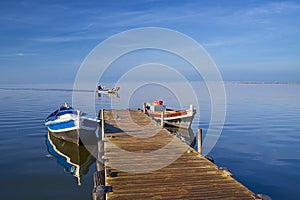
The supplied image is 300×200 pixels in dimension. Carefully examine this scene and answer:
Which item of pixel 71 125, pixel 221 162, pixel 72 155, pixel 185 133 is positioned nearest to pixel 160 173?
pixel 221 162

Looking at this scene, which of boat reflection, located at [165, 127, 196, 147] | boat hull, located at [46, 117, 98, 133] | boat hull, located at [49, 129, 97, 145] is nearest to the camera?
boat hull, located at [46, 117, 98, 133]

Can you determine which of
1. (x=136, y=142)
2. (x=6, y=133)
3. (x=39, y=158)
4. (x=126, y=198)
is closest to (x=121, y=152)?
(x=136, y=142)

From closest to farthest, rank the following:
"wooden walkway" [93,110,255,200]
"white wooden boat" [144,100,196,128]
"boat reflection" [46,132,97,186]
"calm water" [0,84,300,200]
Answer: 1. "wooden walkway" [93,110,255,200]
2. "calm water" [0,84,300,200]
3. "boat reflection" [46,132,97,186]
4. "white wooden boat" [144,100,196,128]

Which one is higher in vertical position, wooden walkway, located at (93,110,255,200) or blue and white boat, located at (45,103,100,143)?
blue and white boat, located at (45,103,100,143)

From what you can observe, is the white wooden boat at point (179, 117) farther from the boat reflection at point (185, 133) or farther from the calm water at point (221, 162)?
the calm water at point (221, 162)

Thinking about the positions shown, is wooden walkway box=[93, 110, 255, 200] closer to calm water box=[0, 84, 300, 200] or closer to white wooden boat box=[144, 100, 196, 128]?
calm water box=[0, 84, 300, 200]

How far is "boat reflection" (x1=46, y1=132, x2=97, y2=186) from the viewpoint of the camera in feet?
47.8

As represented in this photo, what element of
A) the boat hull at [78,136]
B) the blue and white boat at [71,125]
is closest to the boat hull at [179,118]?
the boat hull at [78,136]

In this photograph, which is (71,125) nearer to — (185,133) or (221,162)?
(221,162)

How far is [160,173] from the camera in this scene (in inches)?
373

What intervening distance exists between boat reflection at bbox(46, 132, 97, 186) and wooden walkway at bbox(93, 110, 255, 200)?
2099 millimetres

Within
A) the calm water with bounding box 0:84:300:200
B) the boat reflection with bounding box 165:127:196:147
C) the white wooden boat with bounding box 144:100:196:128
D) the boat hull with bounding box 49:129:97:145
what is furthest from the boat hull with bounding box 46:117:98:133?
the white wooden boat with bounding box 144:100:196:128

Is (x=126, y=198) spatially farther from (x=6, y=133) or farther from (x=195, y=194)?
(x=6, y=133)

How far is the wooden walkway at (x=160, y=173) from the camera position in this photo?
7.69 m
